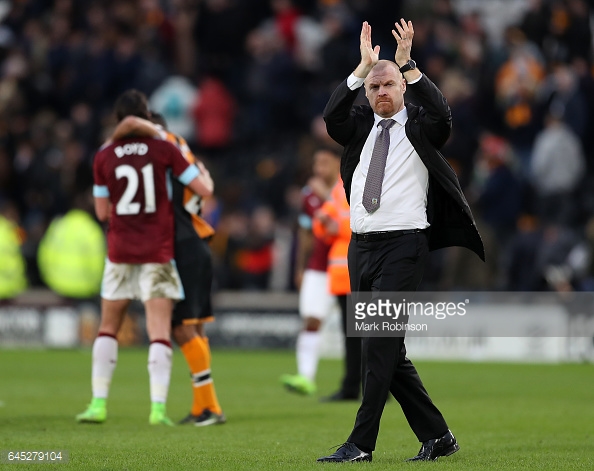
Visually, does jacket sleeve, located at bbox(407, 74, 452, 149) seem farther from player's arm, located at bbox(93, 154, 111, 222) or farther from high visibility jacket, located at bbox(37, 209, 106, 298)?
high visibility jacket, located at bbox(37, 209, 106, 298)

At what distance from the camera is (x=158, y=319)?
998 cm

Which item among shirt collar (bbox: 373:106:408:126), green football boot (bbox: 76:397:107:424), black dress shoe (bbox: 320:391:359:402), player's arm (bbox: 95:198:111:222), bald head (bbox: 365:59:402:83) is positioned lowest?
black dress shoe (bbox: 320:391:359:402)

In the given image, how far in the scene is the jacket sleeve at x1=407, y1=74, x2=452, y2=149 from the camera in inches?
296

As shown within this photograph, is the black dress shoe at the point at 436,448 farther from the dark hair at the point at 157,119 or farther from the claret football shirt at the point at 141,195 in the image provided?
the dark hair at the point at 157,119

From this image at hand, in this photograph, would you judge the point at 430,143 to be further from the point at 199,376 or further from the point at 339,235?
the point at 339,235

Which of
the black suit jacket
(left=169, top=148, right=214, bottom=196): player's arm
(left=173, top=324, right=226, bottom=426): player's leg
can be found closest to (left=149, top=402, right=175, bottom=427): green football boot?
(left=173, top=324, right=226, bottom=426): player's leg

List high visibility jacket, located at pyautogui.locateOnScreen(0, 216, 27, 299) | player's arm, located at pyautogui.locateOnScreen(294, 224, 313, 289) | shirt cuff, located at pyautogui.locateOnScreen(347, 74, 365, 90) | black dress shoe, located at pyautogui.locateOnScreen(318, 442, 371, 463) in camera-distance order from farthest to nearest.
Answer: high visibility jacket, located at pyautogui.locateOnScreen(0, 216, 27, 299) → player's arm, located at pyautogui.locateOnScreen(294, 224, 313, 289) → shirt cuff, located at pyautogui.locateOnScreen(347, 74, 365, 90) → black dress shoe, located at pyautogui.locateOnScreen(318, 442, 371, 463)

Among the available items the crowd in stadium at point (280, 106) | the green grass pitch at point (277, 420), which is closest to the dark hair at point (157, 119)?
the green grass pitch at point (277, 420)

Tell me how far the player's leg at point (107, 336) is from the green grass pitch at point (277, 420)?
0.74 ft

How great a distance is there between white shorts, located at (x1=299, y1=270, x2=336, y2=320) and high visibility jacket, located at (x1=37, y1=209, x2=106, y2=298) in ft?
26.3

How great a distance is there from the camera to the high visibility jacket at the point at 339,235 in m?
12.7

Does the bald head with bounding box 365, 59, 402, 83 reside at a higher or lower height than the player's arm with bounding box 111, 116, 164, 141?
higher

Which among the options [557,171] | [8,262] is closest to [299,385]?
[557,171]

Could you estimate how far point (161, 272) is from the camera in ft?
32.9
